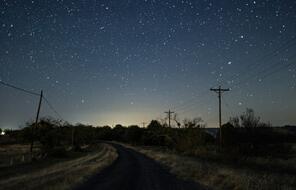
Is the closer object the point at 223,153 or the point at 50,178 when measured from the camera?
the point at 50,178

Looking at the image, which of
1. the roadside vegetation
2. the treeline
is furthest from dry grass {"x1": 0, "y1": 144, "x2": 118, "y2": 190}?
the treeline

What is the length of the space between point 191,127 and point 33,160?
25.6 meters

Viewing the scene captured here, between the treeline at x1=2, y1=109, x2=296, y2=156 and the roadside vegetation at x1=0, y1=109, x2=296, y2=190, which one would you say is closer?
the roadside vegetation at x1=0, y1=109, x2=296, y2=190

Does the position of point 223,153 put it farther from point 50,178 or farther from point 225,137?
point 50,178

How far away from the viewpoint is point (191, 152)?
5022 centimetres

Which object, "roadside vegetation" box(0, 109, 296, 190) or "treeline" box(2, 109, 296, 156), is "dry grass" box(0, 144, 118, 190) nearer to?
"roadside vegetation" box(0, 109, 296, 190)

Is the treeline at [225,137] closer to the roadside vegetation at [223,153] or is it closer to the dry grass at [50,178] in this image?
the roadside vegetation at [223,153]

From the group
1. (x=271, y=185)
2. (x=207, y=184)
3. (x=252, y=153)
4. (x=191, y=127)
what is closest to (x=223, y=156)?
(x=252, y=153)

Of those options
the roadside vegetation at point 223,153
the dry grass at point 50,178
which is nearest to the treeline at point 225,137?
the roadside vegetation at point 223,153

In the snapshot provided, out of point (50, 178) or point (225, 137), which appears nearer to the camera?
point (50, 178)

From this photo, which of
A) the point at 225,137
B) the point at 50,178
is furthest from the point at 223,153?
the point at 50,178

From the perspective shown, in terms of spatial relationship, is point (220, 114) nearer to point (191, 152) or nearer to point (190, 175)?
point (191, 152)

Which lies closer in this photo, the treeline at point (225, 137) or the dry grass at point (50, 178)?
the dry grass at point (50, 178)

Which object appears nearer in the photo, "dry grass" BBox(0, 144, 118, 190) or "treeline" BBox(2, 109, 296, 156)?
"dry grass" BBox(0, 144, 118, 190)
